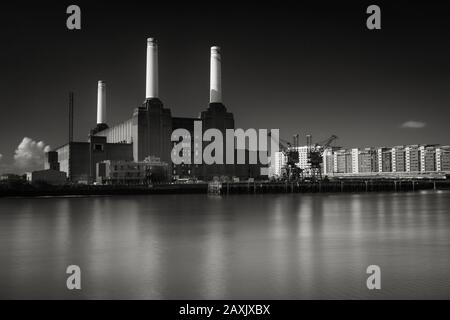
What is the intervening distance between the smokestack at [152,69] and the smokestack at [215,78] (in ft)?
33.9

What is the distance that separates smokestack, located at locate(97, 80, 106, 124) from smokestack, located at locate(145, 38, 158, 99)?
728 inches

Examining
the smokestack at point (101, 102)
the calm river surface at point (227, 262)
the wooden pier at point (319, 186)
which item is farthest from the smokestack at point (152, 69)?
the calm river surface at point (227, 262)

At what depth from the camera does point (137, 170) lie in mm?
72938

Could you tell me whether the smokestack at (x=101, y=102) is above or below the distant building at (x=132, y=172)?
above

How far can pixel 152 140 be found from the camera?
79.8 meters

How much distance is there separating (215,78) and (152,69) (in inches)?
471

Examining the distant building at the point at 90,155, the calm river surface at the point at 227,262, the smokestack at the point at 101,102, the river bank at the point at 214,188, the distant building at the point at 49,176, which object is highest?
the smokestack at the point at 101,102

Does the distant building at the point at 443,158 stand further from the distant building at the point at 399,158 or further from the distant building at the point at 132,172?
the distant building at the point at 132,172

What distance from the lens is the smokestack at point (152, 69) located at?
253ft

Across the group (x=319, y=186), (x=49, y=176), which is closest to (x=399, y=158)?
(x=319, y=186)

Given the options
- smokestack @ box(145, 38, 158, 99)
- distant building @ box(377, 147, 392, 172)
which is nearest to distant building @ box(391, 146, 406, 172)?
distant building @ box(377, 147, 392, 172)

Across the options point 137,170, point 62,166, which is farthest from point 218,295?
point 62,166

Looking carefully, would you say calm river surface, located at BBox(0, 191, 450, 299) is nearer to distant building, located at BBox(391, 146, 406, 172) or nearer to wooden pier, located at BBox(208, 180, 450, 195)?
wooden pier, located at BBox(208, 180, 450, 195)

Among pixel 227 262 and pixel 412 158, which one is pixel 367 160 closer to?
pixel 412 158
